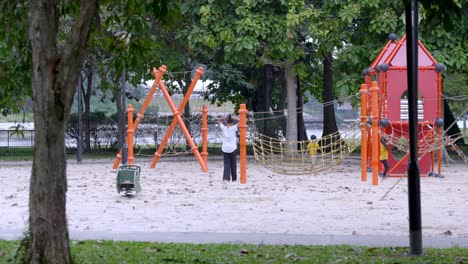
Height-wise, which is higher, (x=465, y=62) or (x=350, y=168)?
(x=465, y=62)

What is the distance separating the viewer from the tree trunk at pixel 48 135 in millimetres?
8266

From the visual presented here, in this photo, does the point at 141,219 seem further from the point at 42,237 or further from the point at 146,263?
the point at 42,237

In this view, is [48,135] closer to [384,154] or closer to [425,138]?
[384,154]

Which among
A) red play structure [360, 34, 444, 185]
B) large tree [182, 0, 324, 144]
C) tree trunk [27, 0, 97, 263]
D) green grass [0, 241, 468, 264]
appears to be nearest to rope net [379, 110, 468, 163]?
red play structure [360, 34, 444, 185]

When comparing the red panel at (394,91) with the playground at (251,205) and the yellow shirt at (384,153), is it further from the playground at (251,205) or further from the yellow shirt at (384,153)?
the playground at (251,205)

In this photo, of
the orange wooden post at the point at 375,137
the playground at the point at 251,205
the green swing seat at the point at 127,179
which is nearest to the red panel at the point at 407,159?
the playground at the point at 251,205

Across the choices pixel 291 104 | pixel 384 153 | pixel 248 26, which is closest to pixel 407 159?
pixel 384 153

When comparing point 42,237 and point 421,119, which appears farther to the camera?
point 421,119

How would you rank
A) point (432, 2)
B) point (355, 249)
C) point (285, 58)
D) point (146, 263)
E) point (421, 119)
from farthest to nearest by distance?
point (285, 58), point (421, 119), point (355, 249), point (146, 263), point (432, 2)

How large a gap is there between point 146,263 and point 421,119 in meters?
16.6

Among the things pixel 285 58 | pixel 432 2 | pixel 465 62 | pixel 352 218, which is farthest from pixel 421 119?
pixel 432 2

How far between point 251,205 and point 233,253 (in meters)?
6.64

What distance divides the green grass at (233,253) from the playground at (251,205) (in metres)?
1.96

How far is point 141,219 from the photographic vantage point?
15.0m
